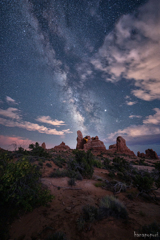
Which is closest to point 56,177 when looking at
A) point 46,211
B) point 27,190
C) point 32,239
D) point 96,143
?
point 46,211

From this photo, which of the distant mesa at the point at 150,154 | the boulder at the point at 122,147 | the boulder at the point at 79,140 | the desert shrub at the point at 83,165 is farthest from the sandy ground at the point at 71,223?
the boulder at the point at 79,140

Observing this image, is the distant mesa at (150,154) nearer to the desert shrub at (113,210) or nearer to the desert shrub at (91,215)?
the desert shrub at (113,210)

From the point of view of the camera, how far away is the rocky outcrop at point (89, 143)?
167 feet

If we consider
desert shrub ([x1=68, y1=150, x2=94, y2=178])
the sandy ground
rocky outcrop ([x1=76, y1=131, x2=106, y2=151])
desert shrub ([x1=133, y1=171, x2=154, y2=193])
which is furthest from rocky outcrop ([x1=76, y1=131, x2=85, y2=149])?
the sandy ground

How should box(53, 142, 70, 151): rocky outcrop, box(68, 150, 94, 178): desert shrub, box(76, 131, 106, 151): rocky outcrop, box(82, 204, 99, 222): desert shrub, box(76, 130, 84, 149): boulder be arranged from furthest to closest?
box(76, 130, 84, 149): boulder → box(53, 142, 70, 151): rocky outcrop → box(76, 131, 106, 151): rocky outcrop → box(68, 150, 94, 178): desert shrub → box(82, 204, 99, 222): desert shrub

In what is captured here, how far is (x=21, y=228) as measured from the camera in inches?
151

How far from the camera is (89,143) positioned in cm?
5441

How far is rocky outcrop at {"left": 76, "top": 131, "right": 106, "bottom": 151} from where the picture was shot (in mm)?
50938

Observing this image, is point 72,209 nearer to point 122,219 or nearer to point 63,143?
point 122,219

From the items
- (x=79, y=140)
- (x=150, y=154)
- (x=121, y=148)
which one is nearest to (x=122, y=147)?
(x=121, y=148)

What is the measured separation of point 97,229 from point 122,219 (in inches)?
52.9

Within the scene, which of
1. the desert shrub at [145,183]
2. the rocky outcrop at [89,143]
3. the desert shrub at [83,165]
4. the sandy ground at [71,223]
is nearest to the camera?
the sandy ground at [71,223]

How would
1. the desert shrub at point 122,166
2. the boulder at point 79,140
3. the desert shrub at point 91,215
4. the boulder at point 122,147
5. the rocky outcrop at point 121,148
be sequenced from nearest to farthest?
the desert shrub at point 91,215, the desert shrub at point 122,166, the boulder at point 122,147, the rocky outcrop at point 121,148, the boulder at point 79,140

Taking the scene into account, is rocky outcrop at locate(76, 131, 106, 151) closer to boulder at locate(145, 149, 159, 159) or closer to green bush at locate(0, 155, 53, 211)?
boulder at locate(145, 149, 159, 159)
